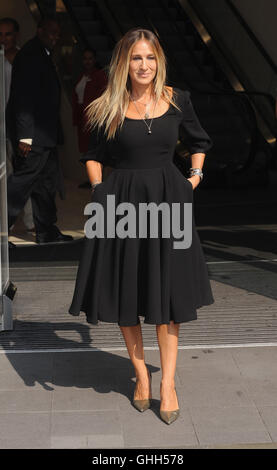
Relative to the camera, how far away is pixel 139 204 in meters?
3.92

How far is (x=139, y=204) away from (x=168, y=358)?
701 mm

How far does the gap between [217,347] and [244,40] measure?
820 cm

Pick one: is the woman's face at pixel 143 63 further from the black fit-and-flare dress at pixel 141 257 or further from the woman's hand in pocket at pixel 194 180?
the woman's hand in pocket at pixel 194 180

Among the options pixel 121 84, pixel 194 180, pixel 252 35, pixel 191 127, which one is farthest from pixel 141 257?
pixel 252 35

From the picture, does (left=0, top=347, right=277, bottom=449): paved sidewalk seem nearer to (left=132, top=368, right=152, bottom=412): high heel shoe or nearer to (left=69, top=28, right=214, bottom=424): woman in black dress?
(left=132, top=368, right=152, bottom=412): high heel shoe

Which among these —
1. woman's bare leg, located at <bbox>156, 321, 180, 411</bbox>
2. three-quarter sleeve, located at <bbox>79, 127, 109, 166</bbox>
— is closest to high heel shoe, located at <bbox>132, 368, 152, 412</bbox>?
woman's bare leg, located at <bbox>156, 321, 180, 411</bbox>

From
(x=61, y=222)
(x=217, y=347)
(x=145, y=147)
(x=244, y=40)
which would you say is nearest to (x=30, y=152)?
(x=61, y=222)

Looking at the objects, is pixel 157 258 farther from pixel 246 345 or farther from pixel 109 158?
pixel 246 345

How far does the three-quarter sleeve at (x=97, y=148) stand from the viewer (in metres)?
4.04

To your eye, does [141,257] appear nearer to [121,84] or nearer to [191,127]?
[191,127]

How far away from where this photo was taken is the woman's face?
387cm

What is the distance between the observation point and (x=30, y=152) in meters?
7.18
